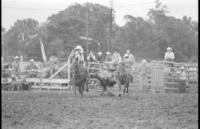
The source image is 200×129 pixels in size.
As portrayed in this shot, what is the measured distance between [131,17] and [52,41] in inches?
647

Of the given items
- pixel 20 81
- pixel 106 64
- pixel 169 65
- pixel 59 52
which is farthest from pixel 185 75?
pixel 59 52

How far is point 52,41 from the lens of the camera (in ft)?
187

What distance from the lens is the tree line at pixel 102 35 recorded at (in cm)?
5750

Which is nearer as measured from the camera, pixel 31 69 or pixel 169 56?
pixel 169 56

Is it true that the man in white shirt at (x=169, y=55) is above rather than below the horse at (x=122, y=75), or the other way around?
above

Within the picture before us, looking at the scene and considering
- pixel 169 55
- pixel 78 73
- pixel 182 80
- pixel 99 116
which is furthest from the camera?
pixel 169 55

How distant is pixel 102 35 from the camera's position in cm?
6303

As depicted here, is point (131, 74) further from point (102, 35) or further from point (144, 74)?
point (102, 35)

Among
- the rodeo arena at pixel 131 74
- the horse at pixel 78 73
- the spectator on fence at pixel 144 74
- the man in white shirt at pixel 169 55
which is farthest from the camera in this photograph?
the man in white shirt at pixel 169 55

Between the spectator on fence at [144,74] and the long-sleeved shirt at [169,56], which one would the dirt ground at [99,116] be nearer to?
the spectator on fence at [144,74]

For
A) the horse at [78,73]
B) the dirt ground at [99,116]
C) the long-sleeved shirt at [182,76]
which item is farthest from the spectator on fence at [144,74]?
the dirt ground at [99,116]

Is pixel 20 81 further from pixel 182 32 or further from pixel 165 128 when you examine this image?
pixel 182 32

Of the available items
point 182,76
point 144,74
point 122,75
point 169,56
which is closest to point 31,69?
point 144,74

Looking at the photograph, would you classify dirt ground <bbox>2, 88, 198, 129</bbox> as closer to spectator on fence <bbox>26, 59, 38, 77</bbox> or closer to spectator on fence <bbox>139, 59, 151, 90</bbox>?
spectator on fence <bbox>139, 59, 151, 90</bbox>
